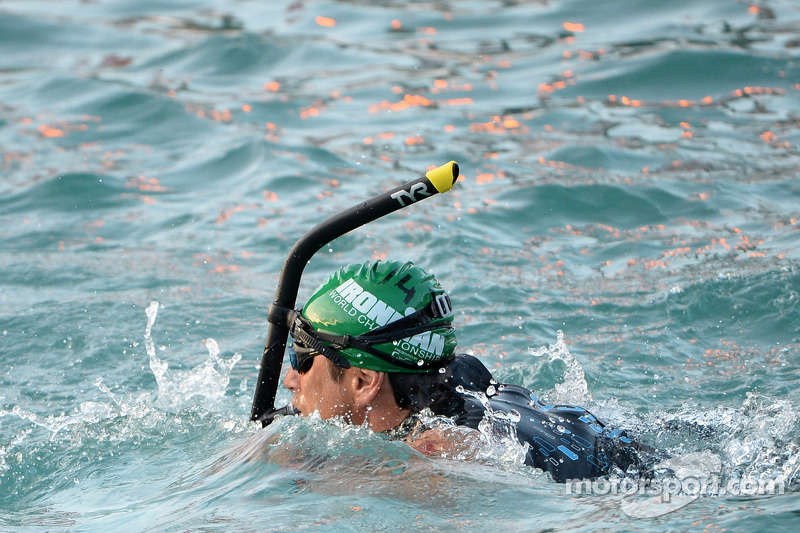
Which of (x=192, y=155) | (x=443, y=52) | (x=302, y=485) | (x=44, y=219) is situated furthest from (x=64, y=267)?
(x=443, y=52)

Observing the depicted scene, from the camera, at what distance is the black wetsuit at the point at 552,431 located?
4230 mm

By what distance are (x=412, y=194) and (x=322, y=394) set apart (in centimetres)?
112

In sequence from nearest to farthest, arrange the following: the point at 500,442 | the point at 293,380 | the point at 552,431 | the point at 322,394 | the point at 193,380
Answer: the point at 500,442 → the point at 552,431 → the point at 322,394 → the point at 293,380 → the point at 193,380

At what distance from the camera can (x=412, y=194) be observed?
3.91m

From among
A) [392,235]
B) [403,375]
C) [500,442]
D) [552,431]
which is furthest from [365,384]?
[392,235]

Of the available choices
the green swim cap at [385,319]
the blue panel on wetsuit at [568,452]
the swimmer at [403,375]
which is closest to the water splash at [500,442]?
the swimmer at [403,375]

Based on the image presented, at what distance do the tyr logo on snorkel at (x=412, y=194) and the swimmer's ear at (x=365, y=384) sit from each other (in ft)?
2.78

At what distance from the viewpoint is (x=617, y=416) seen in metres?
5.24

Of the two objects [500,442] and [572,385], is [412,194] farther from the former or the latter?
[572,385]

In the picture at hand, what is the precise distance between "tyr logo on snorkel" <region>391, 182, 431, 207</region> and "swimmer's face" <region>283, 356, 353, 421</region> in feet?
2.99

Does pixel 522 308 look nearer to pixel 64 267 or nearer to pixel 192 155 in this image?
pixel 64 267

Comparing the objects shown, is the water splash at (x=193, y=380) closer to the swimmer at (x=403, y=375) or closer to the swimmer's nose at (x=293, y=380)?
the swimmer's nose at (x=293, y=380)

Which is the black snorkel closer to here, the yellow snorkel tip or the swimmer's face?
the yellow snorkel tip

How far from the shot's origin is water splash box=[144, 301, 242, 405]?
20.5 ft
